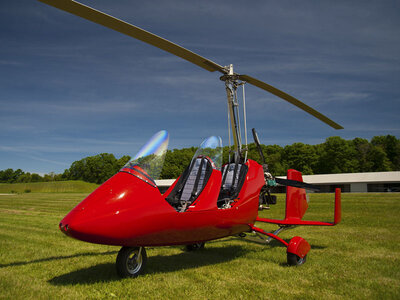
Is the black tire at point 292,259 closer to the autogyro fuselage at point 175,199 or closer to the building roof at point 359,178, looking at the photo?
the autogyro fuselage at point 175,199

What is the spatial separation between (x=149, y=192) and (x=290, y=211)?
4.28m

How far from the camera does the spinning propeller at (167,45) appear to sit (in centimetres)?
385

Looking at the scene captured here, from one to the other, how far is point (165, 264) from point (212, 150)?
7.72 feet

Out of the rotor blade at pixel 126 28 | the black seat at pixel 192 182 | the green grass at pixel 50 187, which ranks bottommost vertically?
the green grass at pixel 50 187

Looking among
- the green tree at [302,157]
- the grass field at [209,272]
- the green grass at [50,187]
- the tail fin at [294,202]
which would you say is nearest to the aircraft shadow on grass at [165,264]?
the grass field at [209,272]

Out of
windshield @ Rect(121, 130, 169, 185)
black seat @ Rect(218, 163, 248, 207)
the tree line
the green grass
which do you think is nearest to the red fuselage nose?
windshield @ Rect(121, 130, 169, 185)

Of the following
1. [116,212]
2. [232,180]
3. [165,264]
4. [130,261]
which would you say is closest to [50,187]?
[232,180]

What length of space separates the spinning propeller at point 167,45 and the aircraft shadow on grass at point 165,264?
3698 millimetres

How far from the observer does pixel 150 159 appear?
4934 millimetres

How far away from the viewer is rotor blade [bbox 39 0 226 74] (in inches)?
149

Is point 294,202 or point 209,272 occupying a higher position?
point 294,202

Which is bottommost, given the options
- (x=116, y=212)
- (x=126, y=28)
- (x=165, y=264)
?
(x=165, y=264)

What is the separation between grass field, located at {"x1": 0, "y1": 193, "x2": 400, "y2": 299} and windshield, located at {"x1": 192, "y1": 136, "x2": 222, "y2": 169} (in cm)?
198

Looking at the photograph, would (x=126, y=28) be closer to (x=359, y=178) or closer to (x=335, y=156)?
(x=359, y=178)
